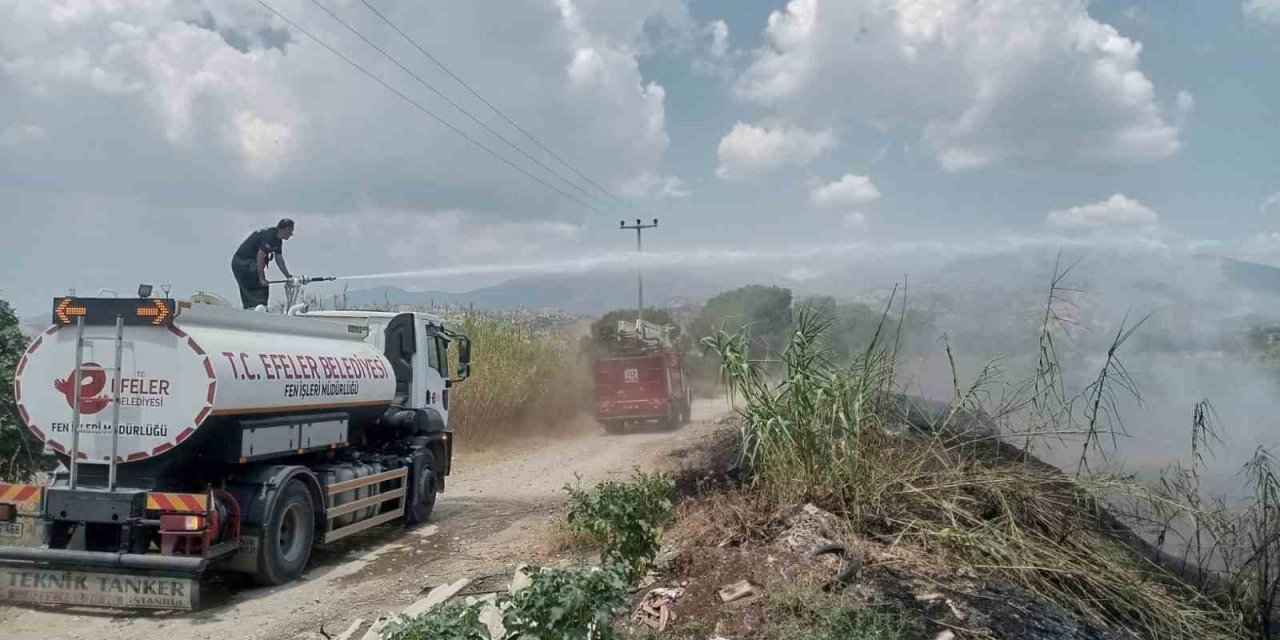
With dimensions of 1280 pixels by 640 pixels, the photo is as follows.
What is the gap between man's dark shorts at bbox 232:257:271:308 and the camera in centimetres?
1075

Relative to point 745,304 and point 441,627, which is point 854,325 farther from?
point 745,304

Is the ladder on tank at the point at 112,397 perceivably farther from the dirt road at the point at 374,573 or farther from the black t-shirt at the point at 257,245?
the black t-shirt at the point at 257,245

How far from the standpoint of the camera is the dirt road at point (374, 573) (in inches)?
279

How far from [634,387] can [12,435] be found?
50.5 ft

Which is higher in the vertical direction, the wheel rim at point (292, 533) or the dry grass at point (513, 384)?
the dry grass at point (513, 384)

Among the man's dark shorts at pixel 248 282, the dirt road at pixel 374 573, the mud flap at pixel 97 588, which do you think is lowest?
the dirt road at pixel 374 573

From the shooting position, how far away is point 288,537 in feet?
28.7

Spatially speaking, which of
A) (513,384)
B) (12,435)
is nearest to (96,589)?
(12,435)

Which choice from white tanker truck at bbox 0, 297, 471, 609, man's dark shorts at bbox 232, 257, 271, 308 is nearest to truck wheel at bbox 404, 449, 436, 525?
white tanker truck at bbox 0, 297, 471, 609

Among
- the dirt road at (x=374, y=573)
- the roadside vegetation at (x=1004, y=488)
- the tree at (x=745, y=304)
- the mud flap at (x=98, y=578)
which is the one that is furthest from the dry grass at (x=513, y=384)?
the roadside vegetation at (x=1004, y=488)

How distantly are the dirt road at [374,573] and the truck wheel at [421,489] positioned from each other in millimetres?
221

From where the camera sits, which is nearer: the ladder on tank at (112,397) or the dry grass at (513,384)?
the ladder on tank at (112,397)

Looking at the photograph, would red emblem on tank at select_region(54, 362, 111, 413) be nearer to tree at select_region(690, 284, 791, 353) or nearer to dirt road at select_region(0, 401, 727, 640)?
dirt road at select_region(0, 401, 727, 640)

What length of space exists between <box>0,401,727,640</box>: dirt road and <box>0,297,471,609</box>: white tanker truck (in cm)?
23
